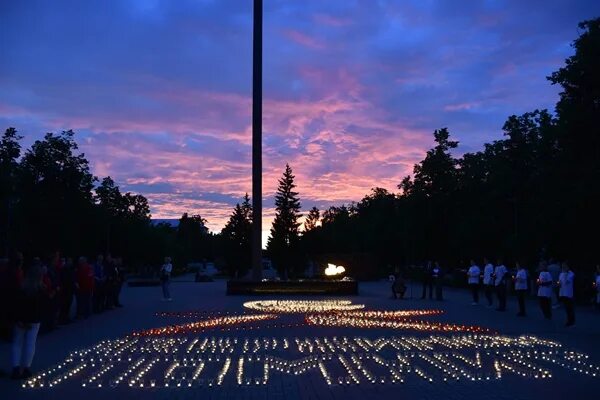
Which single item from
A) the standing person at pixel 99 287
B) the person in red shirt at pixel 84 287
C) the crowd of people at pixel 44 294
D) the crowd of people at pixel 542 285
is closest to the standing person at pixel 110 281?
the crowd of people at pixel 44 294

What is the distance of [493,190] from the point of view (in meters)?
49.8

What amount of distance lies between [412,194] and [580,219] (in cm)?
4303

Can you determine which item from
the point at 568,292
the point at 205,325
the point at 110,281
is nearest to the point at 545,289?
the point at 568,292

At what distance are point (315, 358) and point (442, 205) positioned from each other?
59.3 m

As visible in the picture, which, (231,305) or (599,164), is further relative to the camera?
(599,164)

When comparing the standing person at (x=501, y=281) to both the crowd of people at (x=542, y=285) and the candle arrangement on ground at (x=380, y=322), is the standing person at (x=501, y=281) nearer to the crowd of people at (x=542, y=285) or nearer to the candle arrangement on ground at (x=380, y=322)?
the crowd of people at (x=542, y=285)

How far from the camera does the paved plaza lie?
1012 centimetres

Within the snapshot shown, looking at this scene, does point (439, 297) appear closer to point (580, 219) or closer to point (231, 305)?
point (580, 219)

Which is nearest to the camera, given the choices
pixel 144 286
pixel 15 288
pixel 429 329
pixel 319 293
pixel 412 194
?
pixel 15 288

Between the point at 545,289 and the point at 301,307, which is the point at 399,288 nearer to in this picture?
the point at 301,307

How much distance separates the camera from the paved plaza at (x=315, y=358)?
10.1m

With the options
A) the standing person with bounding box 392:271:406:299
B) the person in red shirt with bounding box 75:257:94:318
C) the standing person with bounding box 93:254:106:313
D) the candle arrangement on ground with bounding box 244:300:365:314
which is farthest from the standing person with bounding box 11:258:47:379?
the standing person with bounding box 392:271:406:299

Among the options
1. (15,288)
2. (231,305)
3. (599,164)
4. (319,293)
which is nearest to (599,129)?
(599,164)

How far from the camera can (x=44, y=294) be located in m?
12.9
